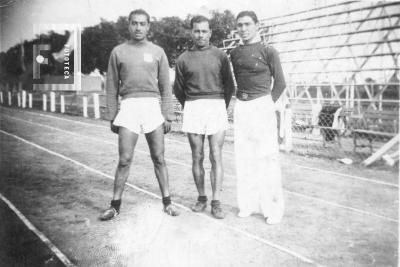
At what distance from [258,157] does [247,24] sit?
1099 millimetres

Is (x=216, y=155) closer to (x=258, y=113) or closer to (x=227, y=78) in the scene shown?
(x=258, y=113)

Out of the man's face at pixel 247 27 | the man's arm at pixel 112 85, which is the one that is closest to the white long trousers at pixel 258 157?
the man's face at pixel 247 27

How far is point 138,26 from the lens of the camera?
300 cm

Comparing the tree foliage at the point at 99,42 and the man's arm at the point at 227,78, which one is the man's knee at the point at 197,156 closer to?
the man's arm at the point at 227,78

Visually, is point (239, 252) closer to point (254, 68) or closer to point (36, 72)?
point (254, 68)

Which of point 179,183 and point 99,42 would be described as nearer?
point 179,183

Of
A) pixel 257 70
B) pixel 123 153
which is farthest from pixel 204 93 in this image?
pixel 123 153

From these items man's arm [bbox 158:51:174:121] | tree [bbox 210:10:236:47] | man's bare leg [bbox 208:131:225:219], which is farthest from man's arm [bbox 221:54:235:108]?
tree [bbox 210:10:236:47]

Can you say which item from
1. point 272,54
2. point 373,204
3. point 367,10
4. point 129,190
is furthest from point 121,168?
point 367,10

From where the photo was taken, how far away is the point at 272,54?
9.86 feet

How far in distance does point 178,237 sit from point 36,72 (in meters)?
1.79

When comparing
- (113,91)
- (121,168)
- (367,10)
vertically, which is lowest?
(121,168)

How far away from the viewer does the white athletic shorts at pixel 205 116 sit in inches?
124

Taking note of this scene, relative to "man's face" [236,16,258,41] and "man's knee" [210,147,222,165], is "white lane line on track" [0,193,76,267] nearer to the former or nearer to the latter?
"man's knee" [210,147,222,165]
